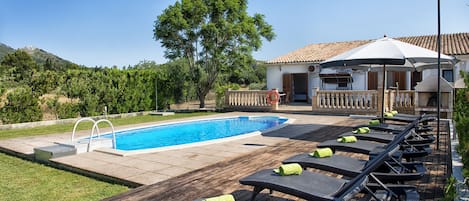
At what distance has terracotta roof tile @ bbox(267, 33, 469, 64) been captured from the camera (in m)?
20.2

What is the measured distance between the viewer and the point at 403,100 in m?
15.0

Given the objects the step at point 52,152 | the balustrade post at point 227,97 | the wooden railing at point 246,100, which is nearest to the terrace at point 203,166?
the step at point 52,152

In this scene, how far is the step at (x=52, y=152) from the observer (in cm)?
720

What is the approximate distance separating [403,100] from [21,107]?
1643 cm

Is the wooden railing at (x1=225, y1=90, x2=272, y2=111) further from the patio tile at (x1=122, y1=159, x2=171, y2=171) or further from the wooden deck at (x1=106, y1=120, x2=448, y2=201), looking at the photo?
the patio tile at (x1=122, y1=159, x2=171, y2=171)

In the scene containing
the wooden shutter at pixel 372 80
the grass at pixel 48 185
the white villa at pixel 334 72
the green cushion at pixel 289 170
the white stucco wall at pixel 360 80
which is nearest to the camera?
the green cushion at pixel 289 170

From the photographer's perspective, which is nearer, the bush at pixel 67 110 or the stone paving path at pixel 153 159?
the stone paving path at pixel 153 159

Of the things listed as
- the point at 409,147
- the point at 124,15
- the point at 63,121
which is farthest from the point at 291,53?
the point at 409,147

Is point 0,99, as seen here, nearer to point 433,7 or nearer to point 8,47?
point 433,7

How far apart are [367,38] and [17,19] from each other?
25.6 metres

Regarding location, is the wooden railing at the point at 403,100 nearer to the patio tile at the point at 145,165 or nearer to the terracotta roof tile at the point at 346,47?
the terracotta roof tile at the point at 346,47

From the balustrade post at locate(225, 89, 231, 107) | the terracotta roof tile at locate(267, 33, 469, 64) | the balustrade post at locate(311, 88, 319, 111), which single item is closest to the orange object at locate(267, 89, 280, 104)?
the balustrade post at locate(311, 88, 319, 111)

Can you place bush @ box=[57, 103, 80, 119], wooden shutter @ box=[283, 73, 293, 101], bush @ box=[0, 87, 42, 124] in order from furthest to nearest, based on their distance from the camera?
wooden shutter @ box=[283, 73, 293, 101] → bush @ box=[57, 103, 80, 119] → bush @ box=[0, 87, 42, 124]

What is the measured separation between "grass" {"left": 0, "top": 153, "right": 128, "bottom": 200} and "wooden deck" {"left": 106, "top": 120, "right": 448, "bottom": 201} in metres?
0.88
